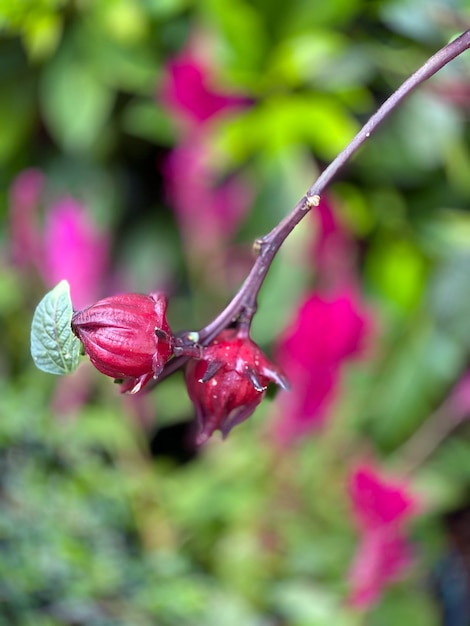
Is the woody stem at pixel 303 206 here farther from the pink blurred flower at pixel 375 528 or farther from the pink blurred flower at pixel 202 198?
the pink blurred flower at pixel 202 198

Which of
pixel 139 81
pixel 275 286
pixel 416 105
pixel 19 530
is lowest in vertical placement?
pixel 19 530

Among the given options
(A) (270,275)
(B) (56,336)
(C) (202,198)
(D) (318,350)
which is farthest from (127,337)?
(C) (202,198)

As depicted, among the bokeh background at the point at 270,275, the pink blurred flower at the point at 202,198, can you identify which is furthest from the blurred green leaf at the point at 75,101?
the pink blurred flower at the point at 202,198

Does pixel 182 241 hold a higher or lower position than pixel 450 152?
higher

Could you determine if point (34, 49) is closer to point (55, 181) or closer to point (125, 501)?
point (55, 181)

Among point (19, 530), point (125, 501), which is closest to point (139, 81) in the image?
point (125, 501)

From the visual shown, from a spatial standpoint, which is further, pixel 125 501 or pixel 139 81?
pixel 139 81

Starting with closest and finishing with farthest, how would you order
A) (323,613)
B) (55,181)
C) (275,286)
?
(323,613) < (275,286) < (55,181)
